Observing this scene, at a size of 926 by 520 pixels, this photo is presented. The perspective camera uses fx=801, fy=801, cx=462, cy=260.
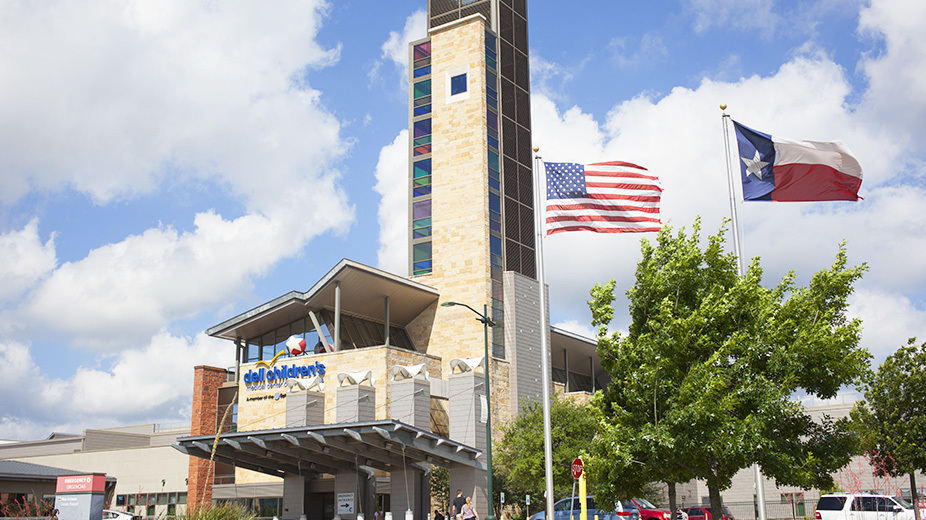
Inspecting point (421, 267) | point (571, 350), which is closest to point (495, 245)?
point (421, 267)

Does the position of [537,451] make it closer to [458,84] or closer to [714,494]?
[714,494]

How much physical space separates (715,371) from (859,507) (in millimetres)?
12300

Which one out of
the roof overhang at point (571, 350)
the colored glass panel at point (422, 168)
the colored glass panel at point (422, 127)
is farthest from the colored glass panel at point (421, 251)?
the roof overhang at point (571, 350)

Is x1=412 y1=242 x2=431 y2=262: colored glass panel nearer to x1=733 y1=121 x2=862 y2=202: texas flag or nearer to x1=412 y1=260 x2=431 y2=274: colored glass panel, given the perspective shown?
x1=412 y1=260 x2=431 y2=274: colored glass panel

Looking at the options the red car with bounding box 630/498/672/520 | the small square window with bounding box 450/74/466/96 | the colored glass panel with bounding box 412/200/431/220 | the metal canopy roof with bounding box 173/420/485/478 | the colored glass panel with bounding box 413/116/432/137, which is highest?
the small square window with bounding box 450/74/466/96

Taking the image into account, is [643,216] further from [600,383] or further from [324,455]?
[600,383]

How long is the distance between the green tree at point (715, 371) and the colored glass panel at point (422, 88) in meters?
37.9

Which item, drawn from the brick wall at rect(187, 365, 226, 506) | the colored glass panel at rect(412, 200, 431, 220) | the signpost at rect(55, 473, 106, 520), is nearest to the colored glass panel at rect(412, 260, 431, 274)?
the colored glass panel at rect(412, 200, 431, 220)

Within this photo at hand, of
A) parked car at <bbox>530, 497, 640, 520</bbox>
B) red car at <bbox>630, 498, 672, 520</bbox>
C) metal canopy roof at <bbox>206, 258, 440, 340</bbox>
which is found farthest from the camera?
metal canopy roof at <bbox>206, 258, 440, 340</bbox>

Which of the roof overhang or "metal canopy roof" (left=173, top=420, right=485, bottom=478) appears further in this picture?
the roof overhang

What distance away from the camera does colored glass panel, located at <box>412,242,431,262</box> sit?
189 feet

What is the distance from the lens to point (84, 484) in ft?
73.3

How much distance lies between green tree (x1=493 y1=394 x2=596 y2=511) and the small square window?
24.0 metres

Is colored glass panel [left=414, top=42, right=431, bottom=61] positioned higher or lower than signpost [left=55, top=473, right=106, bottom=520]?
higher
